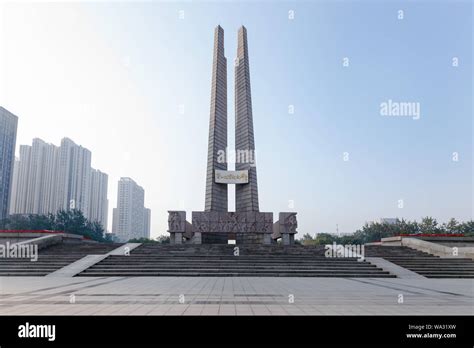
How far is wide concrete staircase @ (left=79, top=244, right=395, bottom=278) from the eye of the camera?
14.7 metres

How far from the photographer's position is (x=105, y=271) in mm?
14805

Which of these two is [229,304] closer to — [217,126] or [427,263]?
[427,263]

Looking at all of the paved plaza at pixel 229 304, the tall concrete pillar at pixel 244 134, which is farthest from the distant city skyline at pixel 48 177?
the paved plaza at pixel 229 304

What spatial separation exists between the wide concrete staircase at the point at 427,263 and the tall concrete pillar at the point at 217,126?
14.2 metres

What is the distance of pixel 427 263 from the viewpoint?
16.9 metres

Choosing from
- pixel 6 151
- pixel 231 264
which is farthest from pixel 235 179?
pixel 6 151

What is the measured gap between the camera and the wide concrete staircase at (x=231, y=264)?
14734 mm

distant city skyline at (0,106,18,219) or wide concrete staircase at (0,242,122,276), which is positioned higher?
distant city skyline at (0,106,18,219)

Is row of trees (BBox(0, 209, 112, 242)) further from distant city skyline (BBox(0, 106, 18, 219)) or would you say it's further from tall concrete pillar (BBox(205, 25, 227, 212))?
tall concrete pillar (BBox(205, 25, 227, 212))

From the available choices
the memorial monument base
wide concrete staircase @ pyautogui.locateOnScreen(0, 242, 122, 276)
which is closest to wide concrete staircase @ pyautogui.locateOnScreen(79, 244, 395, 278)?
wide concrete staircase @ pyautogui.locateOnScreen(0, 242, 122, 276)

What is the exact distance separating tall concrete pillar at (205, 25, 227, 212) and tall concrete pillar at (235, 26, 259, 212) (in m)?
1.25

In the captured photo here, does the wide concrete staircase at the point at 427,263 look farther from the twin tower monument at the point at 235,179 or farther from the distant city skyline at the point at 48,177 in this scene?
the distant city skyline at the point at 48,177

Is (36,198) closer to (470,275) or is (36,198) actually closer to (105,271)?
(105,271)
